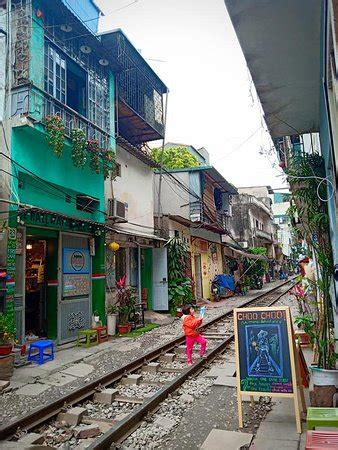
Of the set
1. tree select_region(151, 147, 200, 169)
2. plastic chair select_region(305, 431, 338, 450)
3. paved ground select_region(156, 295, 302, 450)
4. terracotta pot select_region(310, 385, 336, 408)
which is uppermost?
tree select_region(151, 147, 200, 169)

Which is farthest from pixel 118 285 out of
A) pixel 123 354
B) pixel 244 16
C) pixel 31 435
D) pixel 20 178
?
pixel 244 16

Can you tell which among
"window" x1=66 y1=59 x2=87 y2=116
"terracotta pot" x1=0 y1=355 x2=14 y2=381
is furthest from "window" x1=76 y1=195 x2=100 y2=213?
"terracotta pot" x1=0 y1=355 x2=14 y2=381

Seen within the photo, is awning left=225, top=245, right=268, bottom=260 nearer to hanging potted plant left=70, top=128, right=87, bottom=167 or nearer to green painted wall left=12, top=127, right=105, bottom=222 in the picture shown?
green painted wall left=12, top=127, right=105, bottom=222

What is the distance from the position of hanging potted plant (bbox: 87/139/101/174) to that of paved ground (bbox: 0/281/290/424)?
5.20 meters

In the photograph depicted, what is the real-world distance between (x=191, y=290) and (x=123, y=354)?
8.95 meters

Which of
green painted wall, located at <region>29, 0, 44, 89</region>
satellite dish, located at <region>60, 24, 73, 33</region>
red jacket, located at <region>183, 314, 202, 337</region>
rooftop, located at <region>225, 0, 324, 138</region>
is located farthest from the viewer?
satellite dish, located at <region>60, 24, 73, 33</region>

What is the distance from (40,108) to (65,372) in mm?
6281

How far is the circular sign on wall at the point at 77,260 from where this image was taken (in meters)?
11.0

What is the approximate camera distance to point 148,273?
54.7 ft

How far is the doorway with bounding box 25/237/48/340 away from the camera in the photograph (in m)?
10.7

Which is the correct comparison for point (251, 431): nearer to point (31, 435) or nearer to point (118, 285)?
point (31, 435)

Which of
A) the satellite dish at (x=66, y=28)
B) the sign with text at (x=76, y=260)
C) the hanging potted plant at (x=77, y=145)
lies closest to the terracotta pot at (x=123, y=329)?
the sign with text at (x=76, y=260)

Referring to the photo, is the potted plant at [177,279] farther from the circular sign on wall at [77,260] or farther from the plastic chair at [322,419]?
the plastic chair at [322,419]

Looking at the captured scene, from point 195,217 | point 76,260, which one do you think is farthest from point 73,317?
point 195,217
